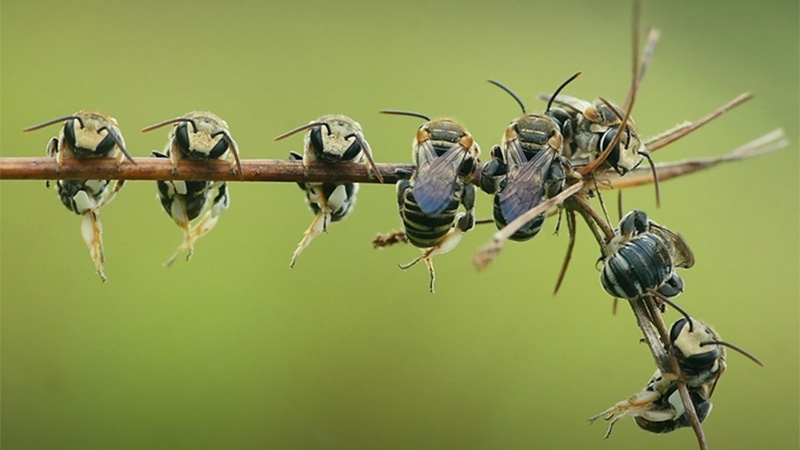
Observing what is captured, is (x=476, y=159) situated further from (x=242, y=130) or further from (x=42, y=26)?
(x=42, y=26)

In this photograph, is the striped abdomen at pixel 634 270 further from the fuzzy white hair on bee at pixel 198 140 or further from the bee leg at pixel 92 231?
the bee leg at pixel 92 231

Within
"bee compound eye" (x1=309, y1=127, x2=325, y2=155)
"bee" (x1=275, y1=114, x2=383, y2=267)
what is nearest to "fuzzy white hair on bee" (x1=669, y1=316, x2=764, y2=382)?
"bee" (x1=275, y1=114, x2=383, y2=267)

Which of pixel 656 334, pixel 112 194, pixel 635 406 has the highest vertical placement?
pixel 112 194

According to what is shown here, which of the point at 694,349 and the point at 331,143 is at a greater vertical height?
the point at 331,143

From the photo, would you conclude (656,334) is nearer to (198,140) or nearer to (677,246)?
(677,246)

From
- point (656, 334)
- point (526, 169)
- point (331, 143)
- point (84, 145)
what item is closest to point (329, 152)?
point (331, 143)
